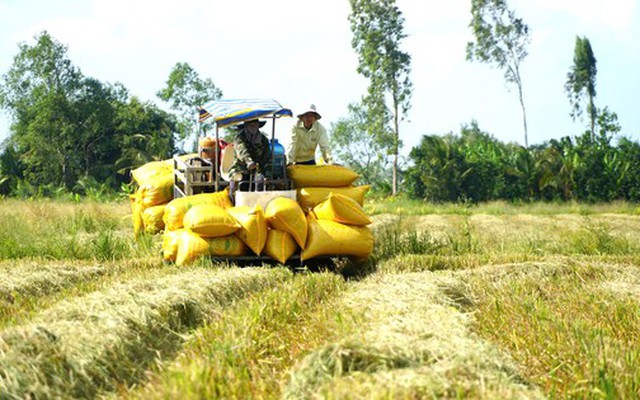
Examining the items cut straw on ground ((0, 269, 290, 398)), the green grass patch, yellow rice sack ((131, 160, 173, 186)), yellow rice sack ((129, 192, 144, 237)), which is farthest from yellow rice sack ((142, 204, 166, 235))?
cut straw on ground ((0, 269, 290, 398))

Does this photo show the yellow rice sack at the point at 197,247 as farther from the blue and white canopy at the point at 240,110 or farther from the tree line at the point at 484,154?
the tree line at the point at 484,154

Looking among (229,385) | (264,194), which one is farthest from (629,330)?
(264,194)

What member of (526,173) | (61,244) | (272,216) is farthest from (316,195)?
(526,173)

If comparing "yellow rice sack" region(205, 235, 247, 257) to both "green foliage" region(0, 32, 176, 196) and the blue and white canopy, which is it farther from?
"green foliage" region(0, 32, 176, 196)

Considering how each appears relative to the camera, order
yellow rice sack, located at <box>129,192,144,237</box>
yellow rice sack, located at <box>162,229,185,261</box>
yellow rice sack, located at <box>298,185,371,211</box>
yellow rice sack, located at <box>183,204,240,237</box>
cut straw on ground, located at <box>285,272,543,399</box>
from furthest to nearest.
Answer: yellow rice sack, located at <box>129,192,144,237</box>
yellow rice sack, located at <box>298,185,371,211</box>
yellow rice sack, located at <box>162,229,185,261</box>
yellow rice sack, located at <box>183,204,240,237</box>
cut straw on ground, located at <box>285,272,543,399</box>

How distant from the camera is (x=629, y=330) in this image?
455 centimetres

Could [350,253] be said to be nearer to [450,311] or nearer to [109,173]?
[450,311]

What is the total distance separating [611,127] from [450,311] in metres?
38.6

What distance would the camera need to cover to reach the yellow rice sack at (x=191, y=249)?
7.48m

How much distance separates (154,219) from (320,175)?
293 cm

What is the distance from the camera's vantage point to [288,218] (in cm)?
756

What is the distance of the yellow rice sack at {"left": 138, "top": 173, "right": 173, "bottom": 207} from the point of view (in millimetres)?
10609

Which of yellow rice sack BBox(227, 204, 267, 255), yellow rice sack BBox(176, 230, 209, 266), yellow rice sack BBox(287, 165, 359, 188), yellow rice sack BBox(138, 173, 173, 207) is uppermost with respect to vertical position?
yellow rice sack BBox(287, 165, 359, 188)

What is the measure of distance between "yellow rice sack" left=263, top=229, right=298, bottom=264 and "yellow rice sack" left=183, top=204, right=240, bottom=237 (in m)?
0.36
